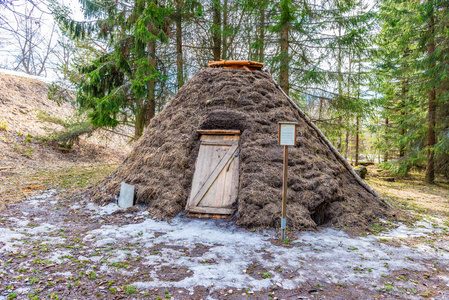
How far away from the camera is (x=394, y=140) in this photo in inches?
599

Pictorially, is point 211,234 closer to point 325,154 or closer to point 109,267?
point 109,267

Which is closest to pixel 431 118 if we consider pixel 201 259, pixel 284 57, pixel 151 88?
pixel 284 57

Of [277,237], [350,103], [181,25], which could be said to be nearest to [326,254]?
[277,237]

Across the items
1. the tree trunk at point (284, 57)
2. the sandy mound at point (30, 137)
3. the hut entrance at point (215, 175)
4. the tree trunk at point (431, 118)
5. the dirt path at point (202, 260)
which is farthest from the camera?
the tree trunk at point (431, 118)

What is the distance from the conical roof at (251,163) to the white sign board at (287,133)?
122cm

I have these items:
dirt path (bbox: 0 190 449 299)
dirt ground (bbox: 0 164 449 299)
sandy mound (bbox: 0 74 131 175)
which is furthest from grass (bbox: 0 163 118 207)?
dirt path (bbox: 0 190 449 299)

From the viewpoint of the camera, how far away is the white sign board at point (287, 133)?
453 cm

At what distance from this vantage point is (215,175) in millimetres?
5727

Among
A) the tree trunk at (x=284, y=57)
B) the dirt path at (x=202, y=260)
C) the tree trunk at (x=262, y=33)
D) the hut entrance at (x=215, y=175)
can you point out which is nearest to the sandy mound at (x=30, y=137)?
the dirt path at (x=202, y=260)

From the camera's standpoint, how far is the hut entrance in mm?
5469

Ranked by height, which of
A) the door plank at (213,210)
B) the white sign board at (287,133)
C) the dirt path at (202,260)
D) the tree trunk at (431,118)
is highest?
the tree trunk at (431,118)

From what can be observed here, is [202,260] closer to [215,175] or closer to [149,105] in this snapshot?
[215,175]

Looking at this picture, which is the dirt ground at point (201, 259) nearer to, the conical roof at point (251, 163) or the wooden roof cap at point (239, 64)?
the conical roof at point (251, 163)

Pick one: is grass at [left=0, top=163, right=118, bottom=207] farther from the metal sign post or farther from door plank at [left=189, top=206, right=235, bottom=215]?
the metal sign post
